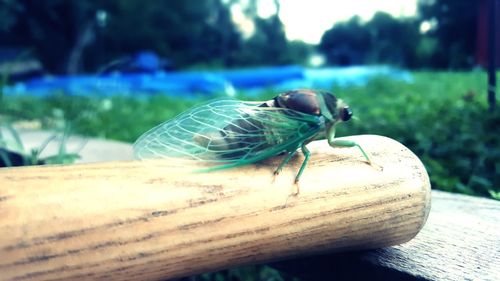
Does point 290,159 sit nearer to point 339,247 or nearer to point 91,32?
point 339,247

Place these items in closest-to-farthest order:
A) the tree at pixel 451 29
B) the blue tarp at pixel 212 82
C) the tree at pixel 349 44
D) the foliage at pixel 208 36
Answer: the blue tarp at pixel 212 82
the tree at pixel 349 44
the foliage at pixel 208 36
the tree at pixel 451 29

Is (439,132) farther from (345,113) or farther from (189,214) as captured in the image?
(189,214)

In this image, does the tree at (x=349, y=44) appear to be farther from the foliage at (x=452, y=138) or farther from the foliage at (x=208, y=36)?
the foliage at (x=452, y=138)

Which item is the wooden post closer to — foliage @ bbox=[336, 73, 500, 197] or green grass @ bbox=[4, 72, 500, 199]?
green grass @ bbox=[4, 72, 500, 199]

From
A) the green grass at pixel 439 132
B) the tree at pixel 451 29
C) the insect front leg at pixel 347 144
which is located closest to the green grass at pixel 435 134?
the green grass at pixel 439 132

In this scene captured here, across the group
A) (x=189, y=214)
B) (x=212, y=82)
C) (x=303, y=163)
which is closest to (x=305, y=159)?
(x=303, y=163)

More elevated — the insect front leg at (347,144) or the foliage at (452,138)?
the insect front leg at (347,144)

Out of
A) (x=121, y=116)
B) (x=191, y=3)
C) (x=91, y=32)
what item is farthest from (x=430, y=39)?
(x=121, y=116)
